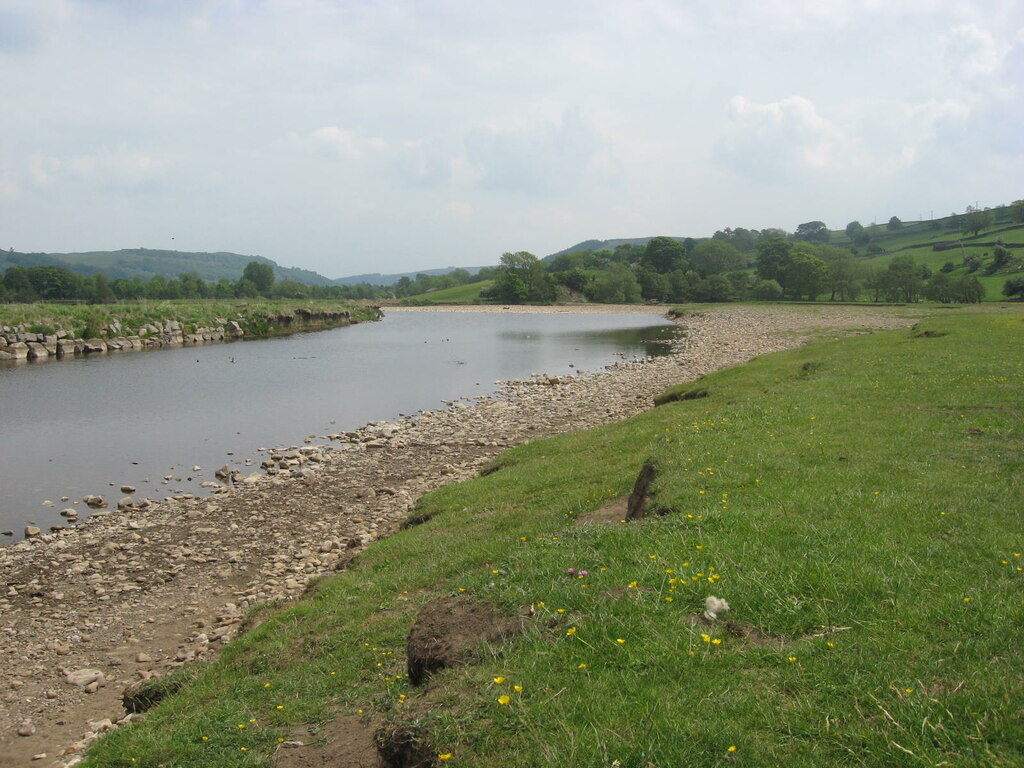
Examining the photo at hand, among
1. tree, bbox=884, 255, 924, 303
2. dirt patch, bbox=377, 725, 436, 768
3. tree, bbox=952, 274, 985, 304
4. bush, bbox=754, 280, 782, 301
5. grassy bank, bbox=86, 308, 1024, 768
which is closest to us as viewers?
grassy bank, bbox=86, 308, 1024, 768

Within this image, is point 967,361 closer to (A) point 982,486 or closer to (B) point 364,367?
(A) point 982,486

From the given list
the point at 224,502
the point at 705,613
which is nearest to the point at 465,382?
the point at 224,502

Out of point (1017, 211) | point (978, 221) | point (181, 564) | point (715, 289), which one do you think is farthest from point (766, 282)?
point (181, 564)

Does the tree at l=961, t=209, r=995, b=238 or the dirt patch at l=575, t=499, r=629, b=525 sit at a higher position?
the tree at l=961, t=209, r=995, b=238

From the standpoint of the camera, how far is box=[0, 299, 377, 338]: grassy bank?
62.2 meters

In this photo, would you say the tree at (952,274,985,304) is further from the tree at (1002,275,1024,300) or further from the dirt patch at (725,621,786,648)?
the dirt patch at (725,621,786,648)

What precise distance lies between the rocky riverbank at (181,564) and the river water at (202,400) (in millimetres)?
2845

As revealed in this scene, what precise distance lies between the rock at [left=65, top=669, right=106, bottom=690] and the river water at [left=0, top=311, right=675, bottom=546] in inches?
355

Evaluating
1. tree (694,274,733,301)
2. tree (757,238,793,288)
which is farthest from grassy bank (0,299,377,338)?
tree (757,238,793,288)

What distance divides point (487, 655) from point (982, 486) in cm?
896

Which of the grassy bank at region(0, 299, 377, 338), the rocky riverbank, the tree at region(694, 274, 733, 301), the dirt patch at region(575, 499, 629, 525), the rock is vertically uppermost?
the tree at region(694, 274, 733, 301)

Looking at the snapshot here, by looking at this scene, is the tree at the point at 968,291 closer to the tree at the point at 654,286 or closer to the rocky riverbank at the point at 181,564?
the tree at the point at 654,286

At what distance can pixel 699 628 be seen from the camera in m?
6.45

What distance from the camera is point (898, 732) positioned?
4.65m
